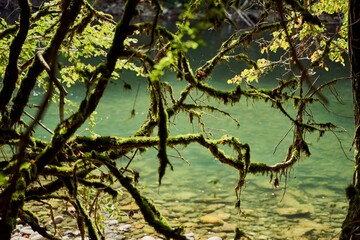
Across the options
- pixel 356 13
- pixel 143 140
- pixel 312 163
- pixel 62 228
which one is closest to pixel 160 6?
pixel 143 140

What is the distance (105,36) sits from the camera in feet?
18.7

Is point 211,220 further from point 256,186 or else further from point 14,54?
point 14,54

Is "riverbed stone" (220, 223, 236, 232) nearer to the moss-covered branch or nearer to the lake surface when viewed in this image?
the lake surface

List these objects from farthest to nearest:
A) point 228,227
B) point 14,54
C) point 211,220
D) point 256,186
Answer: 1. point 256,186
2. point 211,220
3. point 228,227
4. point 14,54

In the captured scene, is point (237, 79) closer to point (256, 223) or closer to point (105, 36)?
point (105, 36)

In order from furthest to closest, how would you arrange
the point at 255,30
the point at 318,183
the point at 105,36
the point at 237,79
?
the point at 318,183 < the point at 237,79 < the point at 105,36 < the point at 255,30

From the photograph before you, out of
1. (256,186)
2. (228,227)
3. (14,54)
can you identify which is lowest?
(228,227)

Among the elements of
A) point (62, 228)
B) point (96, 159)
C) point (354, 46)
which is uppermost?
point (354, 46)

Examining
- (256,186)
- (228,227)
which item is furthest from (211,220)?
(256,186)

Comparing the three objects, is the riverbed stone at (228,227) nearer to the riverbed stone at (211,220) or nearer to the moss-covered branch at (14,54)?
the riverbed stone at (211,220)

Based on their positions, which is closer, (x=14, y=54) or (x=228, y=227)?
(x=14, y=54)

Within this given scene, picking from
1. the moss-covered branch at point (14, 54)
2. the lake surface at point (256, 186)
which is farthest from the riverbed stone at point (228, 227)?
the moss-covered branch at point (14, 54)

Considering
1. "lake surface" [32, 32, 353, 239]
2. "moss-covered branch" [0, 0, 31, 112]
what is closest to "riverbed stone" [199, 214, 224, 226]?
"lake surface" [32, 32, 353, 239]

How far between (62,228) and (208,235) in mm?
2392
